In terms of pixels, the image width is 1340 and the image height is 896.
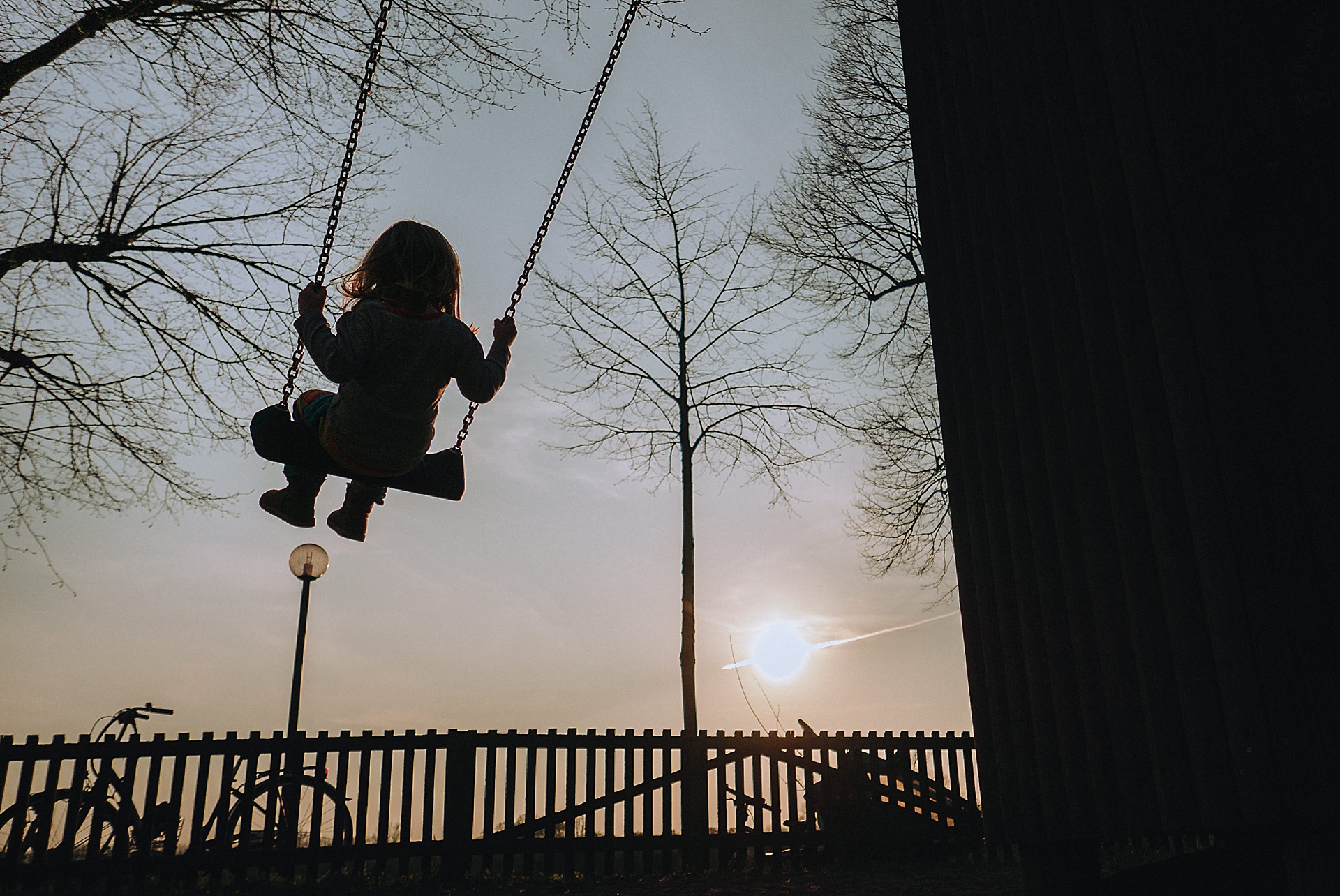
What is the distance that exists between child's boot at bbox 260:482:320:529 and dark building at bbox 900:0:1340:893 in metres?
3.52

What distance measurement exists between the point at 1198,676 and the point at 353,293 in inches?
144

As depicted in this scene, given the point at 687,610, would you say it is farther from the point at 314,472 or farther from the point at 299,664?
the point at 314,472

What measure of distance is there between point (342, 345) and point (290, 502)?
1175 mm

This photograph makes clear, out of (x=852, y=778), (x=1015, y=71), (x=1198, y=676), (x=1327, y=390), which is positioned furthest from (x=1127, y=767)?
(x=852, y=778)

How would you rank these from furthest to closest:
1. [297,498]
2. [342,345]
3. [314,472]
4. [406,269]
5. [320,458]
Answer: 1. [297,498]
2. [314,472]
3. [320,458]
4. [406,269]
5. [342,345]

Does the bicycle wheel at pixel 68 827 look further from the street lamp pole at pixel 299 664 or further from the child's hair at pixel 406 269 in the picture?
the child's hair at pixel 406 269

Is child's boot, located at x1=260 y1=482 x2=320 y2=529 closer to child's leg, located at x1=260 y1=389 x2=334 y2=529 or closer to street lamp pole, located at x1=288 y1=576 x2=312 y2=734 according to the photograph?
child's leg, located at x1=260 y1=389 x2=334 y2=529

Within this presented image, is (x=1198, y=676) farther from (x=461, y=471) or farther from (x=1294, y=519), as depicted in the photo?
(x=461, y=471)

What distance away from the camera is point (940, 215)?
570 centimetres

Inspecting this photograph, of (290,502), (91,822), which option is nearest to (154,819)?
(91,822)

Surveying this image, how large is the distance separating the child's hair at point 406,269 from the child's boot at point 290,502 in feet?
3.60

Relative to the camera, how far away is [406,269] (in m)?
3.75

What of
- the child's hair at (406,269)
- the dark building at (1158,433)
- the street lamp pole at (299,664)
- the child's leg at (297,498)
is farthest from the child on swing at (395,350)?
the street lamp pole at (299,664)

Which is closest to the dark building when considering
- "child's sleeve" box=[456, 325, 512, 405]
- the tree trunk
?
"child's sleeve" box=[456, 325, 512, 405]
